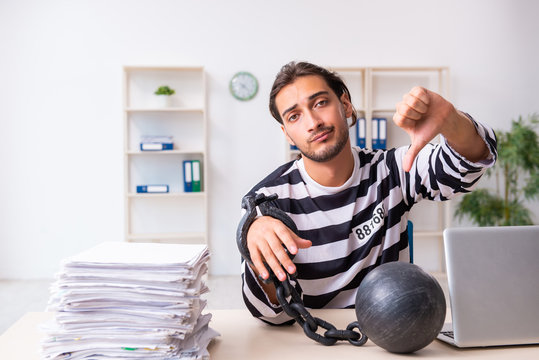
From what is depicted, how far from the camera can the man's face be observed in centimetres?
144

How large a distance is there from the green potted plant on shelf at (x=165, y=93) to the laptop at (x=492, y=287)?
355 centimetres

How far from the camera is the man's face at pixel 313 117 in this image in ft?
4.73

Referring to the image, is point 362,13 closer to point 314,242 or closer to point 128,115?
point 128,115

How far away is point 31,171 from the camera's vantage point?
4320 mm

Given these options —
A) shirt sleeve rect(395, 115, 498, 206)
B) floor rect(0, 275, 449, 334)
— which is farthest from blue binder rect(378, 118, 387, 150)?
shirt sleeve rect(395, 115, 498, 206)

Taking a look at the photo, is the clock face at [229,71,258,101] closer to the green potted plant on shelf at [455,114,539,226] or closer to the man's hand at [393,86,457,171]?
the green potted plant on shelf at [455,114,539,226]

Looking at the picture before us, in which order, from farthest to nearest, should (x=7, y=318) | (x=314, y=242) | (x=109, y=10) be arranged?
(x=109, y=10), (x=7, y=318), (x=314, y=242)

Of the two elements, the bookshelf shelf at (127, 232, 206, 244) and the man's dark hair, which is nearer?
the man's dark hair

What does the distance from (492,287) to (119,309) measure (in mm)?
730

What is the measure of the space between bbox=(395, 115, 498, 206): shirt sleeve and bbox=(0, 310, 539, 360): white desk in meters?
0.50

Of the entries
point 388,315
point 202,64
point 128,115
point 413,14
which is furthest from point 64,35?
point 388,315

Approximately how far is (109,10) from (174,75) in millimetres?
832

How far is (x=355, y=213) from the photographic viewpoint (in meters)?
1.45

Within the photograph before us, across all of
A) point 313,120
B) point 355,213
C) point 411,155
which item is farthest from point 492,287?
point 313,120
